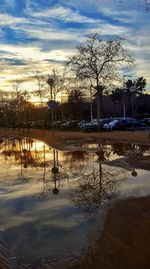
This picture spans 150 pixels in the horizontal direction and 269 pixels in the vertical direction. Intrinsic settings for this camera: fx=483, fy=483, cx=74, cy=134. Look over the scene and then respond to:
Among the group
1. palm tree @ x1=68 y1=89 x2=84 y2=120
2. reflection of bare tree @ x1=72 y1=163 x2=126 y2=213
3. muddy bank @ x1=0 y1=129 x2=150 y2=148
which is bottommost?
muddy bank @ x1=0 y1=129 x2=150 y2=148

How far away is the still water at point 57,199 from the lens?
8.39 meters

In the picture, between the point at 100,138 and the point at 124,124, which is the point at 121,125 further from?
the point at 100,138

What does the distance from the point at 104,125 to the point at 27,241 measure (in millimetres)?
49085

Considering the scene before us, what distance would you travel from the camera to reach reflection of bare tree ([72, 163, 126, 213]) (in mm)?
12133

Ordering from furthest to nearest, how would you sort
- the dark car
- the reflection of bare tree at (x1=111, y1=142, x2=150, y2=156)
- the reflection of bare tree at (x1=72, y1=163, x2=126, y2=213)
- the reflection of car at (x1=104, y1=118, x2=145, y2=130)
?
the dark car < the reflection of car at (x1=104, y1=118, x2=145, y2=130) < the reflection of bare tree at (x1=111, y1=142, x2=150, y2=156) < the reflection of bare tree at (x1=72, y1=163, x2=126, y2=213)

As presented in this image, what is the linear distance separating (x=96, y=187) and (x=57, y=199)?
1919 mm

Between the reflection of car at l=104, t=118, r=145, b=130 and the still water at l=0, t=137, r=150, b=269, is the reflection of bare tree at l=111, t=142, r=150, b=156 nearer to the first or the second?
the still water at l=0, t=137, r=150, b=269

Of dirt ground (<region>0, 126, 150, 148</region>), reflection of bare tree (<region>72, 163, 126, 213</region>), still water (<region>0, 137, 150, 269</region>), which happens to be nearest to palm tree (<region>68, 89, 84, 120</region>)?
dirt ground (<region>0, 126, 150, 148</region>)

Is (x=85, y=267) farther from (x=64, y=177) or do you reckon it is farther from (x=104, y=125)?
(x=104, y=125)

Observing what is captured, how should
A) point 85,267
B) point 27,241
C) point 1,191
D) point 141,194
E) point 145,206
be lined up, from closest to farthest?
point 85,267, point 27,241, point 145,206, point 141,194, point 1,191

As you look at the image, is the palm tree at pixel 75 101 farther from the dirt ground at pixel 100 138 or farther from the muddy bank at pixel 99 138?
the muddy bank at pixel 99 138

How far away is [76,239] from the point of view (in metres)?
8.80

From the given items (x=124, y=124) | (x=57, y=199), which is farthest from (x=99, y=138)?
(x=57, y=199)

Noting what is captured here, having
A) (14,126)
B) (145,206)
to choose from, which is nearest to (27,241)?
(145,206)
